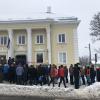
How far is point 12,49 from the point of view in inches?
2073

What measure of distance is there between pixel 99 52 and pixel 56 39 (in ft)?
35.3

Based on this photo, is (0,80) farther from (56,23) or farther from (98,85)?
(56,23)

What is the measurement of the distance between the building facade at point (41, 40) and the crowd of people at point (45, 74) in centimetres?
2145

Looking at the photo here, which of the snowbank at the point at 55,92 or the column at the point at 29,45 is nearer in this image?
the snowbank at the point at 55,92

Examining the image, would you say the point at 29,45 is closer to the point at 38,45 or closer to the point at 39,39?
the point at 38,45

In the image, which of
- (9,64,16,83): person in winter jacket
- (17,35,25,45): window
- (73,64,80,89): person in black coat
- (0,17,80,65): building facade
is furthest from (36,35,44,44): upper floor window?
(73,64,80,89): person in black coat

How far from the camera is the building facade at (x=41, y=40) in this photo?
5109 centimetres

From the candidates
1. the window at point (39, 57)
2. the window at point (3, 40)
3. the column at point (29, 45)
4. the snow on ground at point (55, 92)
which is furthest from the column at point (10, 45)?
the snow on ground at point (55, 92)

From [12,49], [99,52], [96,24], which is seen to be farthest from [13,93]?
[99,52]

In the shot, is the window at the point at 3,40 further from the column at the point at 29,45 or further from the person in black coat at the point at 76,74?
the person in black coat at the point at 76,74

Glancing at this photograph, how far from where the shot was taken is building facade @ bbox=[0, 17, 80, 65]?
51.1 meters

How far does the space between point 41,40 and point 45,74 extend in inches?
949

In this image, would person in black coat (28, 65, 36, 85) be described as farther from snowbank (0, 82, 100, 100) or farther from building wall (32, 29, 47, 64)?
building wall (32, 29, 47, 64)

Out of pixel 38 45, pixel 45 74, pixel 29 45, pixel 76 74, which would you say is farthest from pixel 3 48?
pixel 76 74
